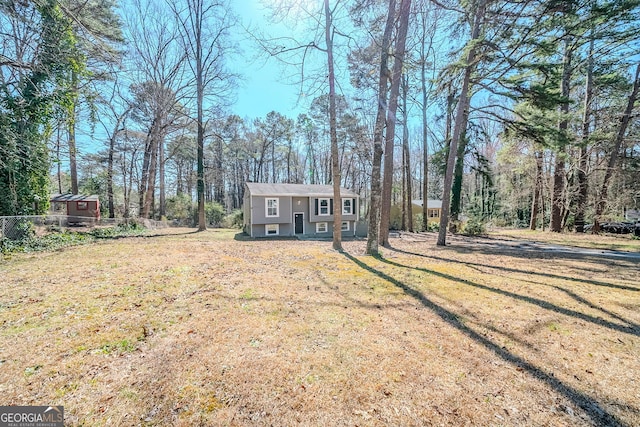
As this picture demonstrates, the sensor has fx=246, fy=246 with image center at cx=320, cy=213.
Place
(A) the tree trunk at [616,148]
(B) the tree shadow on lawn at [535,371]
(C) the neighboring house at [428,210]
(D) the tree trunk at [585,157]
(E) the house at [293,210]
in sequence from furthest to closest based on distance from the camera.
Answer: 1. (C) the neighboring house at [428,210]
2. (E) the house at [293,210]
3. (D) the tree trunk at [585,157]
4. (A) the tree trunk at [616,148]
5. (B) the tree shadow on lawn at [535,371]

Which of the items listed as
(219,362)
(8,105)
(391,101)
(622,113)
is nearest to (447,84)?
(391,101)

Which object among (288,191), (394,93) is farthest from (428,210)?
(394,93)

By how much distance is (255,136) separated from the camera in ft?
101

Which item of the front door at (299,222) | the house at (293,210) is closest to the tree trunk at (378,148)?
the house at (293,210)

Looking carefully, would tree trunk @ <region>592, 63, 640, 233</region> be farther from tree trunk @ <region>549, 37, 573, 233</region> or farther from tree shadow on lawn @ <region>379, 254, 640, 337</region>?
tree shadow on lawn @ <region>379, 254, 640, 337</region>

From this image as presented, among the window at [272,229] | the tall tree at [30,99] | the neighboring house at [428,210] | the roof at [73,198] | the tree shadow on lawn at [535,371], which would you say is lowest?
the tree shadow on lawn at [535,371]

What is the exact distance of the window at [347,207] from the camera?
58.7 feet

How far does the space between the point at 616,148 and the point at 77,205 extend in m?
36.9

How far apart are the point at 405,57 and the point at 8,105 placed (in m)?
13.8

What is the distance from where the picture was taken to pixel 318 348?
117 inches

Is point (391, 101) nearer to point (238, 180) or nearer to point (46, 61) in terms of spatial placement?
point (46, 61)

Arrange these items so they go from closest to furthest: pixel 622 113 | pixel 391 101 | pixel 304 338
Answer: pixel 304 338, pixel 391 101, pixel 622 113

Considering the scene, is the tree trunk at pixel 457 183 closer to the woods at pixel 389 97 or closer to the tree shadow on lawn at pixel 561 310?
the woods at pixel 389 97

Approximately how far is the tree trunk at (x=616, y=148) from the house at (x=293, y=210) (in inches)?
538
